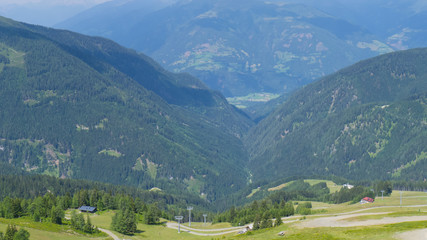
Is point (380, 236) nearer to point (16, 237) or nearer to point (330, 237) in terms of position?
point (330, 237)

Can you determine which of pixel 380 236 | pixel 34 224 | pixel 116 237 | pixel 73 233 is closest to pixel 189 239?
pixel 116 237

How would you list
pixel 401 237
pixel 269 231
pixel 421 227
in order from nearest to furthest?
pixel 401 237 < pixel 421 227 < pixel 269 231

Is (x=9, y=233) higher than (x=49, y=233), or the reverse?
(x=9, y=233)

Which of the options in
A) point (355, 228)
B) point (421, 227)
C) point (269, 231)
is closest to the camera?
point (421, 227)

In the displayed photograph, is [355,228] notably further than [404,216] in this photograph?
No

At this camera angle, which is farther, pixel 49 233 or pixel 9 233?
pixel 49 233

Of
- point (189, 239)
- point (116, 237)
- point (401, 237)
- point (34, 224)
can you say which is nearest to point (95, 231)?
point (116, 237)

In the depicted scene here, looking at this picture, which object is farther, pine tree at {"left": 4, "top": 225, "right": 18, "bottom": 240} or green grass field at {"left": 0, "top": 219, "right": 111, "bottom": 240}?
green grass field at {"left": 0, "top": 219, "right": 111, "bottom": 240}

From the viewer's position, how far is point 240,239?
169 m

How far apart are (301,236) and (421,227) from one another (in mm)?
34541

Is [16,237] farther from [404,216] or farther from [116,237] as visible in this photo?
[404,216]

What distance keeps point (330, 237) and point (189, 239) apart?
59.8 meters

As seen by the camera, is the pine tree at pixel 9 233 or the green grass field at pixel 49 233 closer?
the pine tree at pixel 9 233

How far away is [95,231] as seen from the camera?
198625 mm
